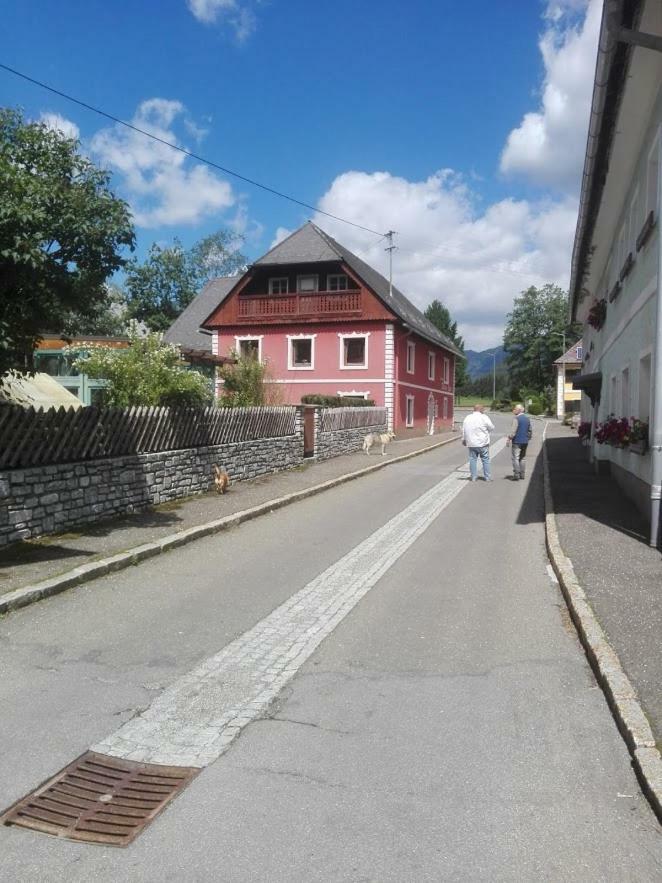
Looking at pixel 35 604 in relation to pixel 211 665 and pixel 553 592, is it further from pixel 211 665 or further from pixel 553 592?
pixel 553 592

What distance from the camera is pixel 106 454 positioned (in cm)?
1111

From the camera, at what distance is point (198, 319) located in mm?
43156

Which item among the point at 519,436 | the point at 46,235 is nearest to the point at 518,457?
the point at 519,436

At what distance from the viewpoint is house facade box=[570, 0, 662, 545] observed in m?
8.98

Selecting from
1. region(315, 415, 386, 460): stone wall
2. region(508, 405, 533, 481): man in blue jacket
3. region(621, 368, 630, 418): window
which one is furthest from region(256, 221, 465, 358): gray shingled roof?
region(621, 368, 630, 418): window

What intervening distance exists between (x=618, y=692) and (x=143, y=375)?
39.1ft

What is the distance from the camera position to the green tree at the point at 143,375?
1477cm

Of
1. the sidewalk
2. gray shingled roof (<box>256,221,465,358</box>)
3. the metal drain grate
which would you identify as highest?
gray shingled roof (<box>256,221,465,358</box>)

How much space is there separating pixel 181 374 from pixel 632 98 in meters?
9.08

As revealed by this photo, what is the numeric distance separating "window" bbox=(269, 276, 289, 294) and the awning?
19311 millimetres

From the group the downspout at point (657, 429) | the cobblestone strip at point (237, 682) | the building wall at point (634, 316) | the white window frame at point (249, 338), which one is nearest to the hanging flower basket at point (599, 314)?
the building wall at point (634, 316)

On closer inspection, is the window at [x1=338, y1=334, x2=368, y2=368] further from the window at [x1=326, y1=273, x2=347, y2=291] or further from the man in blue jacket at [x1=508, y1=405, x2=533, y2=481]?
the man in blue jacket at [x1=508, y1=405, x2=533, y2=481]

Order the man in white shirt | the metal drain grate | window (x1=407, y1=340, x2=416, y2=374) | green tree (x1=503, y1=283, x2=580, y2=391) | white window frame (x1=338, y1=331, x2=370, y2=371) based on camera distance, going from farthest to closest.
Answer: green tree (x1=503, y1=283, x2=580, y2=391), window (x1=407, y1=340, x2=416, y2=374), white window frame (x1=338, y1=331, x2=370, y2=371), the man in white shirt, the metal drain grate

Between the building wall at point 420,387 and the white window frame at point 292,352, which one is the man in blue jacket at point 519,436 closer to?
the building wall at point 420,387
